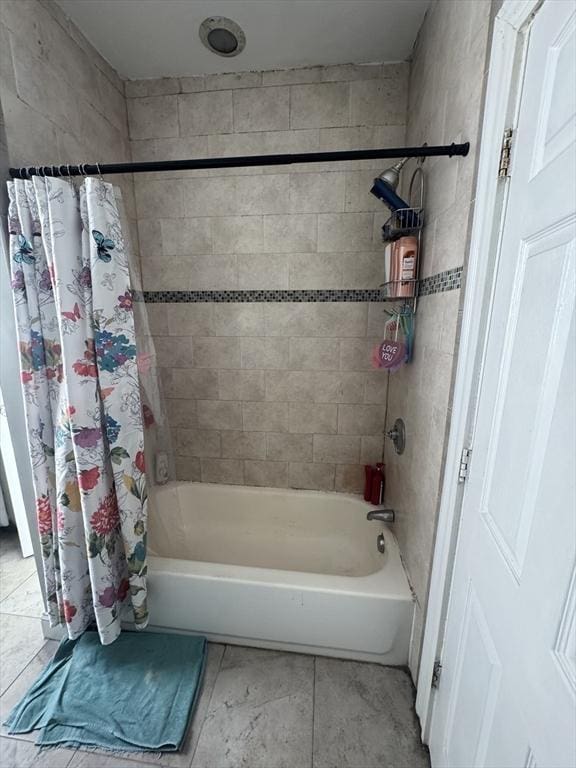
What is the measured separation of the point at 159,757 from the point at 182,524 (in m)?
0.99

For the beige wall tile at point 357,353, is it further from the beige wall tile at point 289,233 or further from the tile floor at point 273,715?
the tile floor at point 273,715

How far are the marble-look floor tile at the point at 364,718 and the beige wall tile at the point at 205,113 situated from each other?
2.65 metres

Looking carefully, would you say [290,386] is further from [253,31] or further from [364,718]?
[253,31]

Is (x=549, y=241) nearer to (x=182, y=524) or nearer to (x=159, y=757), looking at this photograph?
(x=159, y=757)

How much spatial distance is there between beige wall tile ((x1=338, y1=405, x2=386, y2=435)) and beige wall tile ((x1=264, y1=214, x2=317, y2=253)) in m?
0.94

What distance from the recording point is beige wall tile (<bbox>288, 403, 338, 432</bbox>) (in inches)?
76.3

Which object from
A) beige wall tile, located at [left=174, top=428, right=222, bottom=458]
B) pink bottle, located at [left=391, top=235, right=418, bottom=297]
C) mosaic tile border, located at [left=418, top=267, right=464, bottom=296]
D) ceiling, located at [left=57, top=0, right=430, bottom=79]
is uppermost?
ceiling, located at [left=57, top=0, right=430, bottom=79]

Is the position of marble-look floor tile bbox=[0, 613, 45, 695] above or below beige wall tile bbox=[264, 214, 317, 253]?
below

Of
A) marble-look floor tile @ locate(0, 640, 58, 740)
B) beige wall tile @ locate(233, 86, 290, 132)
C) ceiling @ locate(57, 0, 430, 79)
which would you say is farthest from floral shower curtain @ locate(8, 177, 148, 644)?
beige wall tile @ locate(233, 86, 290, 132)

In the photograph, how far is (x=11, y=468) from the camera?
5.89 ft

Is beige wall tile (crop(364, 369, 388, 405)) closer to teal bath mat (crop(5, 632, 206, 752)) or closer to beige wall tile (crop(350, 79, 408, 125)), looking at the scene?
beige wall tile (crop(350, 79, 408, 125))

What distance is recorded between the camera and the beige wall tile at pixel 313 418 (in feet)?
6.36

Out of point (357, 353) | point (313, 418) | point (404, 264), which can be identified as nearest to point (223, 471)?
point (313, 418)

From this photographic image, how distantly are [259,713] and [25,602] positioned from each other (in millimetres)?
1346
